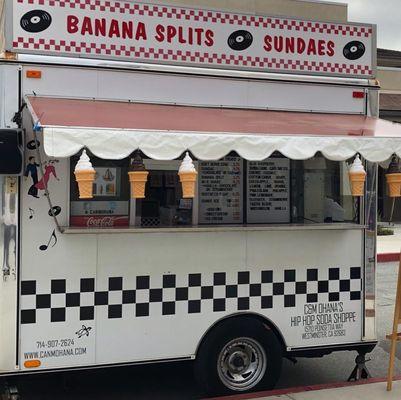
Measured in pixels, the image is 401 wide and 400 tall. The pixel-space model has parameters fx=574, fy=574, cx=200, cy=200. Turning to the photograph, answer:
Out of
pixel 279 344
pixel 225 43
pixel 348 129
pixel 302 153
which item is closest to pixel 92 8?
pixel 225 43

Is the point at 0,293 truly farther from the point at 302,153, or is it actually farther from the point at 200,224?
the point at 302,153

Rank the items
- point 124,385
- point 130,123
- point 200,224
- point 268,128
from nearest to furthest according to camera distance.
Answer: point 130,123, point 268,128, point 200,224, point 124,385

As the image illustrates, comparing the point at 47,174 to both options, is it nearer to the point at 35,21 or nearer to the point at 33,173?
the point at 33,173

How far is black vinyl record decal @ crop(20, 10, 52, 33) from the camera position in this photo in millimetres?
4109

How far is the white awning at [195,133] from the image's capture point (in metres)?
3.63

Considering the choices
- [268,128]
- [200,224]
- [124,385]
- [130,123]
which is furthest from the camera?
[124,385]

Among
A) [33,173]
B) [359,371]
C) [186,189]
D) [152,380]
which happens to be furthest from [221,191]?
[359,371]

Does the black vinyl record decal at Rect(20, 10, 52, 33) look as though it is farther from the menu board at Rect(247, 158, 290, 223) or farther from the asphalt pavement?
the asphalt pavement

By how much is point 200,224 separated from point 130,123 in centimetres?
112

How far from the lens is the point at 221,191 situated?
470 cm

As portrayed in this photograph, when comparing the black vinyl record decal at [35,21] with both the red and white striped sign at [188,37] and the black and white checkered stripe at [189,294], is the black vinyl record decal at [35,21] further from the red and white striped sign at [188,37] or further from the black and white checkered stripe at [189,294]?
the black and white checkered stripe at [189,294]

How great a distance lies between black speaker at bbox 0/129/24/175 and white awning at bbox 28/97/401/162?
24 centimetres

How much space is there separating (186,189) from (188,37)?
4.59 feet

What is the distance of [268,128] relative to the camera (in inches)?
168
